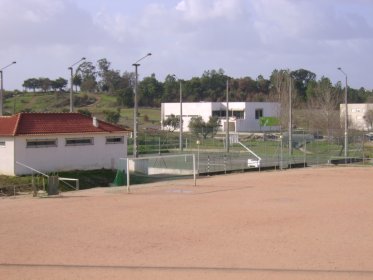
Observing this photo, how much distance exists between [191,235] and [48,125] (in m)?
26.0

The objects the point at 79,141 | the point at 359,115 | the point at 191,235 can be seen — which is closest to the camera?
the point at 191,235

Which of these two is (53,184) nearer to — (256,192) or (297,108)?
(256,192)

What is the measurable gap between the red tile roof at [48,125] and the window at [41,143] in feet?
1.75

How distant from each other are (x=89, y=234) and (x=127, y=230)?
124 cm

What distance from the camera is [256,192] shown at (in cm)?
2922

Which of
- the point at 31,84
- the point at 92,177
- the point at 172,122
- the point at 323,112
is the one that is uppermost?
the point at 31,84

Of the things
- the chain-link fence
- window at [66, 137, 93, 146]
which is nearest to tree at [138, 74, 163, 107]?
the chain-link fence

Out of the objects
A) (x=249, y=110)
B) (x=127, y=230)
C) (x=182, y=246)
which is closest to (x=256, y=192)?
(x=127, y=230)

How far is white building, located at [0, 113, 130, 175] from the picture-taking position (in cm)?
3784

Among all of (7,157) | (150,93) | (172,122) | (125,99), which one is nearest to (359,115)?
(172,122)

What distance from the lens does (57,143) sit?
131ft

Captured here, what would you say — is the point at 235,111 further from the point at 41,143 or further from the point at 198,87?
the point at 41,143

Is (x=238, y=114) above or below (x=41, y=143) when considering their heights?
above

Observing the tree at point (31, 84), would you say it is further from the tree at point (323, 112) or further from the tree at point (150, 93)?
the tree at point (323, 112)
